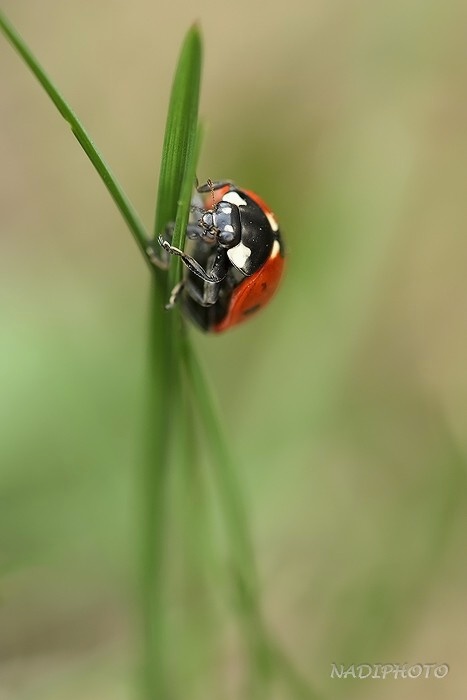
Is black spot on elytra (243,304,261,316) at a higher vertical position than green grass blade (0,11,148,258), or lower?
lower

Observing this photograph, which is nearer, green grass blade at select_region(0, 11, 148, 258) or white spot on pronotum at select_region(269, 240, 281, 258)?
green grass blade at select_region(0, 11, 148, 258)

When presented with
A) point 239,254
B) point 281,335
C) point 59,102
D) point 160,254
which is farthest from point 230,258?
point 281,335

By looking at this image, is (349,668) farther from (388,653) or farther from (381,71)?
(381,71)

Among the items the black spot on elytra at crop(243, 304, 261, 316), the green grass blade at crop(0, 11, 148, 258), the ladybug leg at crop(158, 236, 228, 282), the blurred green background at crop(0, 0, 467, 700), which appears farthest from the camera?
the blurred green background at crop(0, 0, 467, 700)

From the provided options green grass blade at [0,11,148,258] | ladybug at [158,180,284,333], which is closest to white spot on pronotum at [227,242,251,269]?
ladybug at [158,180,284,333]

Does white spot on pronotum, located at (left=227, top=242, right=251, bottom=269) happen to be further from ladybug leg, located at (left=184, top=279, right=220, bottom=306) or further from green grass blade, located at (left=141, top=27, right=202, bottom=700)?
green grass blade, located at (left=141, top=27, right=202, bottom=700)

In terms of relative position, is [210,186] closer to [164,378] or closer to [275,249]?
[275,249]

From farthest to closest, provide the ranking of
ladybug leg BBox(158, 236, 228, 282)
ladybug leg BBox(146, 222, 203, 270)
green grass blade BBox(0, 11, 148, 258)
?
ladybug leg BBox(158, 236, 228, 282)
ladybug leg BBox(146, 222, 203, 270)
green grass blade BBox(0, 11, 148, 258)

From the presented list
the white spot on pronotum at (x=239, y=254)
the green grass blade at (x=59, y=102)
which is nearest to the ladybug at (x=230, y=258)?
the white spot on pronotum at (x=239, y=254)
